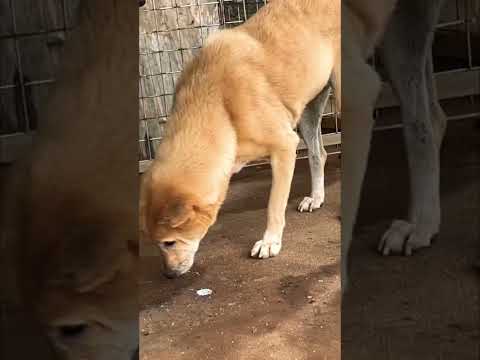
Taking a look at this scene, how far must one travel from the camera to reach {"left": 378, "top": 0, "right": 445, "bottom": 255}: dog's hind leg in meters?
0.39

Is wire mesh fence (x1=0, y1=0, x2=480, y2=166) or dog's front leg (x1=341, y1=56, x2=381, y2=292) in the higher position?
wire mesh fence (x1=0, y1=0, x2=480, y2=166)

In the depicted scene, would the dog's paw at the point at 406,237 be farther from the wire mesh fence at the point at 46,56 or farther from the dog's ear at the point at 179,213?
the dog's ear at the point at 179,213

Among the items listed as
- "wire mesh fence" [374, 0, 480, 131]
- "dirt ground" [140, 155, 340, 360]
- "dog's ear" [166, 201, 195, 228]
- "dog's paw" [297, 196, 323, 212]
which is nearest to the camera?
"wire mesh fence" [374, 0, 480, 131]

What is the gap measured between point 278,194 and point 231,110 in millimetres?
205

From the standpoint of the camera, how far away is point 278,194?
3.80 ft

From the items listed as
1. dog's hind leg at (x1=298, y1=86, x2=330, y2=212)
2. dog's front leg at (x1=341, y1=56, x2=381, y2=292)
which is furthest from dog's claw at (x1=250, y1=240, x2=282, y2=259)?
dog's front leg at (x1=341, y1=56, x2=381, y2=292)

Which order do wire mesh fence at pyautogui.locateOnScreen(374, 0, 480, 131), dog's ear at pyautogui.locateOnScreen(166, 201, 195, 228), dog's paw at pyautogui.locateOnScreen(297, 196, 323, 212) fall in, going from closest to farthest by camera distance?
wire mesh fence at pyautogui.locateOnScreen(374, 0, 480, 131) → dog's ear at pyautogui.locateOnScreen(166, 201, 195, 228) → dog's paw at pyautogui.locateOnScreen(297, 196, 323, 212)

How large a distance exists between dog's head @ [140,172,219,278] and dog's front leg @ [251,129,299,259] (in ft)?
0.29

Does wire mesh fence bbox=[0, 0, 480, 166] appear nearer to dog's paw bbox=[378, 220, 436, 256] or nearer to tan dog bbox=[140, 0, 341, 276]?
dog's paw bbox=[378, 220, 436, 256]

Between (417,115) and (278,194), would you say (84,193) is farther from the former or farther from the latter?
(278,194)

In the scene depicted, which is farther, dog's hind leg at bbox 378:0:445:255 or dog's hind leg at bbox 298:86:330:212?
dog's hind leg at bbox 298:86:330:212

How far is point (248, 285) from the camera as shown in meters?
1.03

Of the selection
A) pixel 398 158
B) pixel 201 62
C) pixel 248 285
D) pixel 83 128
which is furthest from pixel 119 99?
pixel 248 285

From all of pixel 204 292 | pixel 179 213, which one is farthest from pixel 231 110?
pixel 204 292
